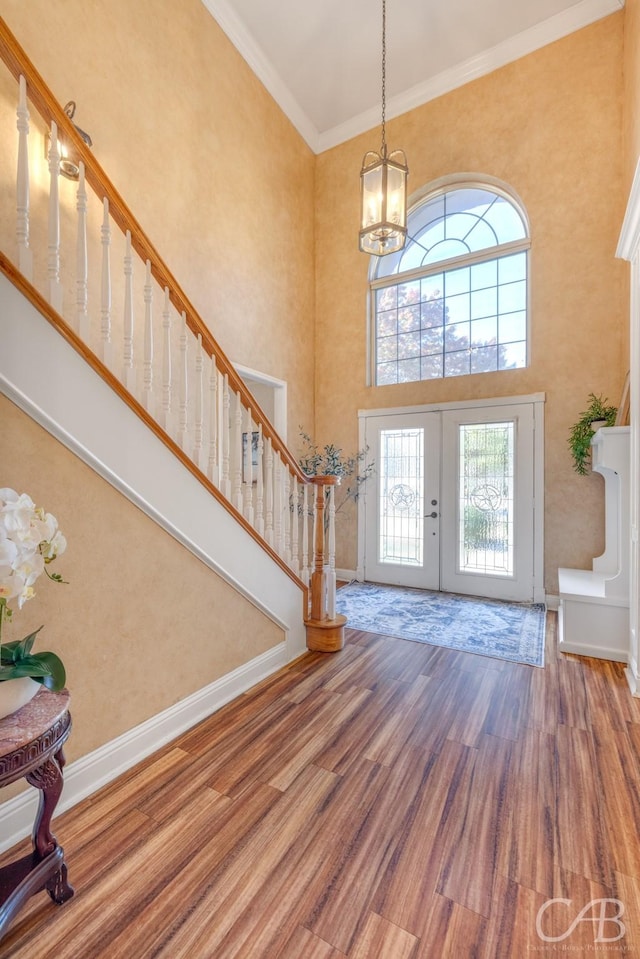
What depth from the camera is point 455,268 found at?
488 cm

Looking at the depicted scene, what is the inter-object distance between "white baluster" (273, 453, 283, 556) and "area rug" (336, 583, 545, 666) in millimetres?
1274

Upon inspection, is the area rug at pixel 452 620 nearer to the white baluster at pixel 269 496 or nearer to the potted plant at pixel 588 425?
the white baluster at pixel 269 496

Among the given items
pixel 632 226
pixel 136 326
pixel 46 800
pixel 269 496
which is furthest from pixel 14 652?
pixel 632 226

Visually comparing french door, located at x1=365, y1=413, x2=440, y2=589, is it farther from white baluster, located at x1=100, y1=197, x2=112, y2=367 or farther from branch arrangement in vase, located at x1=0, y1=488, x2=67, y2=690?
branch arrangement in vase, located at x1=0, y1=488, x2=67, y2=690

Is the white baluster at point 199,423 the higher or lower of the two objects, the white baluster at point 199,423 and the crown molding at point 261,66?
the lower

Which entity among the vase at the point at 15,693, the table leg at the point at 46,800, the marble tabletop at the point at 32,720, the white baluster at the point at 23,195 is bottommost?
the table leg at the point at 46,800

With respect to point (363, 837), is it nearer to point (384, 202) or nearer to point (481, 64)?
point (384, 202)

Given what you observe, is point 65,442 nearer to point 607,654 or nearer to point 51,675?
point 51,675

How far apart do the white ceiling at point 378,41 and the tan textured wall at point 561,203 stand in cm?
20

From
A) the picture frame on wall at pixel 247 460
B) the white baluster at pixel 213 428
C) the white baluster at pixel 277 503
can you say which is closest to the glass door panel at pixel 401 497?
the picture frame on wall at pixel 247 460

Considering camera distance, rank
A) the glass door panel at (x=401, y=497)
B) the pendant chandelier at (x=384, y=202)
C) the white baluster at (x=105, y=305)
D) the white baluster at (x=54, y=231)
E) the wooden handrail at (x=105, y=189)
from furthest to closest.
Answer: the glass door panel at (x=401, y=497)
the pendant chandelier at (x=384, y=202)
the white baluster at (x=105, y=305)
the white baluster at (x=54, y=231)
the wooden handrail at (x=105, y=189)

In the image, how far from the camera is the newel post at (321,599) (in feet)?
10.1

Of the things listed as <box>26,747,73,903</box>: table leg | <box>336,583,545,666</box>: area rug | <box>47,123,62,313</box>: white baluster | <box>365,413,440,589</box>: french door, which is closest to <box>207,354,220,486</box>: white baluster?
<box>47,123,62,313</box>: white baluster

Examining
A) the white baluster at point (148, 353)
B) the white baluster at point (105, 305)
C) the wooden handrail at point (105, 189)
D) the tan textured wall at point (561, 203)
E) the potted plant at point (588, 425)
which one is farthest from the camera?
the tan textured wall at point (561, 203)
